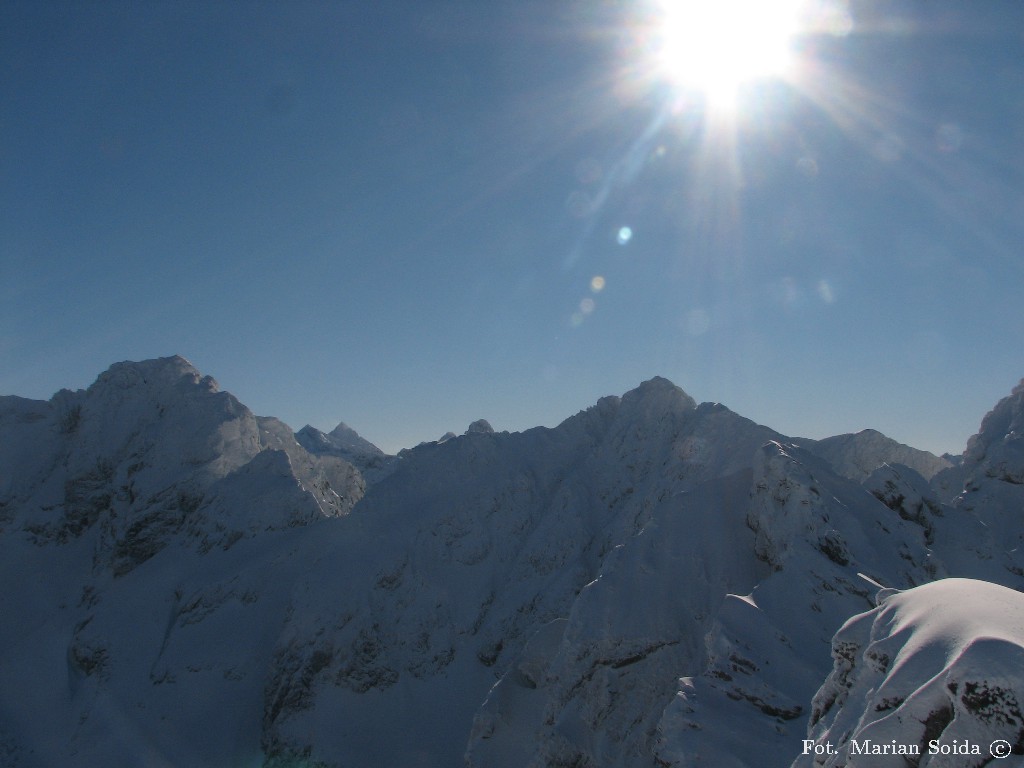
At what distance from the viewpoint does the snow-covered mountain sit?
29984 millimetres

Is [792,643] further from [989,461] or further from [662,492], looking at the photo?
[989,461]

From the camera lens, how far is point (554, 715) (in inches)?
1256

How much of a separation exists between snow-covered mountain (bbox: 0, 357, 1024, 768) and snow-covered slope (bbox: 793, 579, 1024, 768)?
7665mm

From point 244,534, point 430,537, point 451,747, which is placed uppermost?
point 430,537

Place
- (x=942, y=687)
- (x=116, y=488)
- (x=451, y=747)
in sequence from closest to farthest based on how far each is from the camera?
(x=942, y=687)
(x=451, y=747)
(x=116, y=488)

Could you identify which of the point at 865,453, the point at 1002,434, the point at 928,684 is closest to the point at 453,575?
the point at 865,453

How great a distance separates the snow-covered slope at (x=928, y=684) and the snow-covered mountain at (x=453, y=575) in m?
7.67

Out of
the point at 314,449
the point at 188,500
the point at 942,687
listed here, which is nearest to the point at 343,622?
the point at 188,500

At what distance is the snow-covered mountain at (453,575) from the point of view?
98.4 feet

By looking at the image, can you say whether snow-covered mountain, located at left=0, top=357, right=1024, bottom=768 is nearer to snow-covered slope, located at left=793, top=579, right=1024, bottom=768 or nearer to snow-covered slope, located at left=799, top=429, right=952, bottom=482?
snow-covered slope, located at left=799, top=429, right=952, bottom=482

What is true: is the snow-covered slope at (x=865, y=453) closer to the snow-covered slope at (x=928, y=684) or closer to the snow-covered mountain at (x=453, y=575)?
the snow-covered mountain at (x=453, y=575)

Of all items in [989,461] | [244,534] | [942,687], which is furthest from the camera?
[244,534]

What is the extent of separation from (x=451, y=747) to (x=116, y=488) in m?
63.8

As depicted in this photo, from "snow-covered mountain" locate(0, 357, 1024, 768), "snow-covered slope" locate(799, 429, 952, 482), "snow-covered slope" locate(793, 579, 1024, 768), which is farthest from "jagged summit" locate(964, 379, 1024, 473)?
"snow-covered slope" locate(793, 579, 1024, 768)
